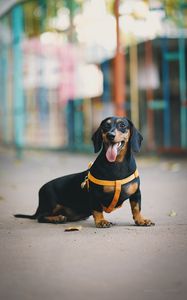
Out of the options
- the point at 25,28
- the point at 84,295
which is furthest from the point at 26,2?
the point at 84,295

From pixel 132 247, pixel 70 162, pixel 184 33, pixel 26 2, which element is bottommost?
pixel 70 162

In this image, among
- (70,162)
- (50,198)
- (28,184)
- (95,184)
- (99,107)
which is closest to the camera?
(95,184)

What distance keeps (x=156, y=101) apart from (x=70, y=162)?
6.05ft

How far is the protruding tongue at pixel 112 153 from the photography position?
423 cm

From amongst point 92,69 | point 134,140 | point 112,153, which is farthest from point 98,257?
point 92,69

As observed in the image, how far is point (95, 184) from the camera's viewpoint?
4.29 metres

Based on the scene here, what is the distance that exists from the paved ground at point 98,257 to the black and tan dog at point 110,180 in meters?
0.14

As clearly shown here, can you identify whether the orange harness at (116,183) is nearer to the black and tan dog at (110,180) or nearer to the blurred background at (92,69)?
the black and tan dog at (110,180)

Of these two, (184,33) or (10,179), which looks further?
(184,33)

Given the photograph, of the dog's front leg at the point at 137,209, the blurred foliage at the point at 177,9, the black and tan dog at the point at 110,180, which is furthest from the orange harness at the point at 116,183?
the blurred foliage at the point at 177,9

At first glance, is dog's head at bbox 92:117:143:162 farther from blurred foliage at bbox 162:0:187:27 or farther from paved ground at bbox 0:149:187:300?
blurred foliage at bbox 162:0:187:27

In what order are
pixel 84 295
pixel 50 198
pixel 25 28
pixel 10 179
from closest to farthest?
pixel 84 295
pixel 50 198
pixel 10 179
pixel 25 28

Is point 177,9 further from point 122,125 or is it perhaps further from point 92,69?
point 122,125

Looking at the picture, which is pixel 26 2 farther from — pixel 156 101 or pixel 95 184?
pixel 95 184
